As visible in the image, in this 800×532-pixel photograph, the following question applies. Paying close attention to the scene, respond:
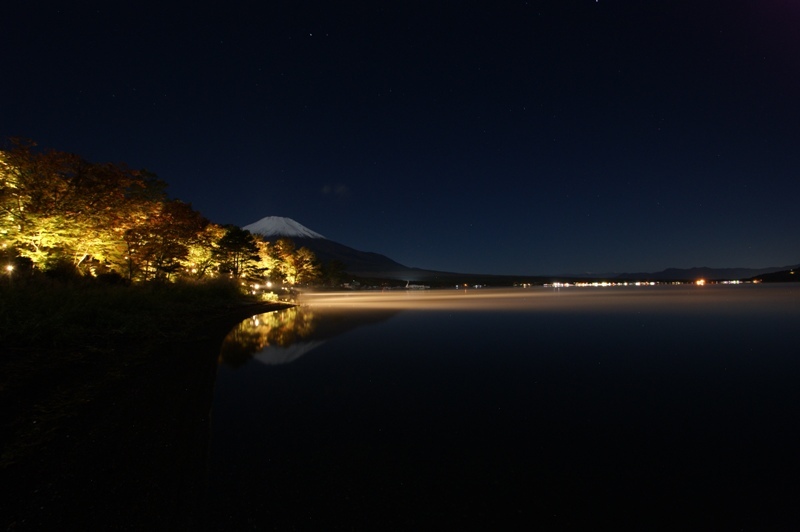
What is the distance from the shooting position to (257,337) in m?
14.8

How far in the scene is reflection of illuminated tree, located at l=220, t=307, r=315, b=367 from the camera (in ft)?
36.7

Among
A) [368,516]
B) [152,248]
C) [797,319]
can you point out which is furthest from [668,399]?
[152,248]

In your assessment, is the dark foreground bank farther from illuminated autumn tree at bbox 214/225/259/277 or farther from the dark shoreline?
illuminated autumn tree at bbox 214/225/259/277

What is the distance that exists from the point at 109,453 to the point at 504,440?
5.33 meters

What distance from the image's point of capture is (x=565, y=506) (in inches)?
152

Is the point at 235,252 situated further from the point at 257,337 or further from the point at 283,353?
the point at 283,353

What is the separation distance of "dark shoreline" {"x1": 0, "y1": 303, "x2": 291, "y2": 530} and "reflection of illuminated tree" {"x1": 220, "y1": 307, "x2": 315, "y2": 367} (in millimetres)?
2987

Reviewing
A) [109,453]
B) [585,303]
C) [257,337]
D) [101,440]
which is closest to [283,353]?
[257,337]

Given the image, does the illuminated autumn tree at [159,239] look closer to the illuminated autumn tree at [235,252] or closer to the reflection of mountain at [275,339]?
the reflection of mountain at [275,339]

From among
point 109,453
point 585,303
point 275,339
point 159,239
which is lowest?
point 109,453

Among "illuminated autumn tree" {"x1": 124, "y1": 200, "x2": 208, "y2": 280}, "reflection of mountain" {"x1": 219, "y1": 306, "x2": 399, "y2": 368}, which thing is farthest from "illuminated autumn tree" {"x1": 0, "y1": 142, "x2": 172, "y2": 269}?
"reflection of mountain" {"x1": 219, "y1": 306, "x2": 399, "y2": 368}

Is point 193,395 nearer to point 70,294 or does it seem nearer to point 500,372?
point 500,372

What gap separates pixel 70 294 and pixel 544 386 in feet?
50.4

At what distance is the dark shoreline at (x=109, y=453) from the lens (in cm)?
343
